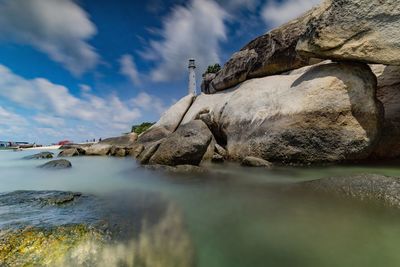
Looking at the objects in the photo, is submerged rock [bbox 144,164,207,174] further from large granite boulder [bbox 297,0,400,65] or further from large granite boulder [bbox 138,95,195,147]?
large granite boulder [bbox 138,95,195,147]

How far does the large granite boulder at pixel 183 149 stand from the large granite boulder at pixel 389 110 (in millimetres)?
6708

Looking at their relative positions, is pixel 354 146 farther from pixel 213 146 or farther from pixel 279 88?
pixel 213 146

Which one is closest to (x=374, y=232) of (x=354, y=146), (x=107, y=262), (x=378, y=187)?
(x=378, y=187)

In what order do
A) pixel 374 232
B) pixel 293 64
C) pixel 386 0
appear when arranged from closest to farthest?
pixel 374 232, pixel 386 0, pixel 293 64

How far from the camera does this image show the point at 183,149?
36.0 feet

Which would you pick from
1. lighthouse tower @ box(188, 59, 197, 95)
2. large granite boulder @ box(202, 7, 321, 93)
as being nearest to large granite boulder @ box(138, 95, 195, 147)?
large granite boulder @ box(202, 7, 321, 93)

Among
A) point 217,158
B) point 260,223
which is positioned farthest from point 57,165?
point 260,223

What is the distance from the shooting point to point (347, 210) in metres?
5.06

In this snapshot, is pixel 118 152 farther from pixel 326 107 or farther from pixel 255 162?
pixel 326 107

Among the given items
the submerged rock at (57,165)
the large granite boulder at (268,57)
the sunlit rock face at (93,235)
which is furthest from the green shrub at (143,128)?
the sunlit rock face at (93,235)

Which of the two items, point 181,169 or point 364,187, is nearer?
point 364,187

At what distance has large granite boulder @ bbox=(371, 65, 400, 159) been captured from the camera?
35.1 feet

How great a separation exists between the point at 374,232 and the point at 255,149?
24.0 feet

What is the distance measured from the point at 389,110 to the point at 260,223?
9.82 metres
